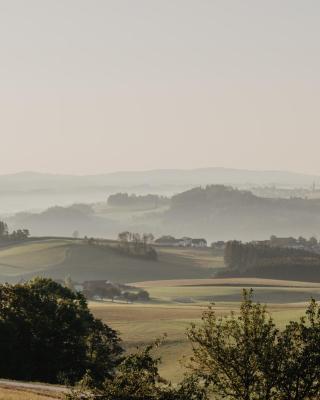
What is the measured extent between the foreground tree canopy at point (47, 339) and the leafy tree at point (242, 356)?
3027cm

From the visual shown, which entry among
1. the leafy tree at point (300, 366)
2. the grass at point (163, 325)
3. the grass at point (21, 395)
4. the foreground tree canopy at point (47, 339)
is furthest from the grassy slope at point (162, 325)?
the leafy tree at point (300, 366)

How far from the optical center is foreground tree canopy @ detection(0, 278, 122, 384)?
6700 cm

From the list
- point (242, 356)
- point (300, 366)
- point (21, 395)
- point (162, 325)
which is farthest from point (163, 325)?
point (300, 366)

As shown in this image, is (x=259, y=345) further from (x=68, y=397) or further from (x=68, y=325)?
(x=68, y=325)

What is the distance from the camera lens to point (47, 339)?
69.8m

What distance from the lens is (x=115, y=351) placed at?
75812mm

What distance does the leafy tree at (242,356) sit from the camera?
104 feet

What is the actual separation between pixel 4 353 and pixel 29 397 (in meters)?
20.9

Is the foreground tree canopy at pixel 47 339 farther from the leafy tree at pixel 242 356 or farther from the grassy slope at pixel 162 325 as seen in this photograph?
the leafy tree at pixel 242 356

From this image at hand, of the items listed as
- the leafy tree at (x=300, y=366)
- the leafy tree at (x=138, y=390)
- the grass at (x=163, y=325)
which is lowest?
the grass at (x=163, y=325)

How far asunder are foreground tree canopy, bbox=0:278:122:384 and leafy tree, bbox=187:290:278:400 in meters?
30.3

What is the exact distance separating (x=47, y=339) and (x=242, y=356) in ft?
133

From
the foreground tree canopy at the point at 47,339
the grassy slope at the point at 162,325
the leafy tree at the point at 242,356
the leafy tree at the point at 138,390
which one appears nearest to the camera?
the leafy tree at the point at 242,356

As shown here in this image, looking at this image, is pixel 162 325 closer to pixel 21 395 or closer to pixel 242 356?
pixel 21 395
